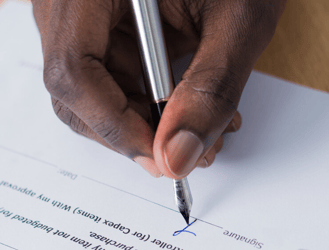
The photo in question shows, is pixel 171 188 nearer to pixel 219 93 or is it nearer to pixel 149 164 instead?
pixel 149 164

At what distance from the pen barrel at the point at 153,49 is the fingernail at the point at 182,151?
0.23 ft

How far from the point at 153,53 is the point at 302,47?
345 mm

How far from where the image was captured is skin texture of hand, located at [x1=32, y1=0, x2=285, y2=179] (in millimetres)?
417

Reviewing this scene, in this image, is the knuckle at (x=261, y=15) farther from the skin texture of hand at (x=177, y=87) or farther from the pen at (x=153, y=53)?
the pen at (x=153, y=53)

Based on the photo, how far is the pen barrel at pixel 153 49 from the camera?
1.43 feet

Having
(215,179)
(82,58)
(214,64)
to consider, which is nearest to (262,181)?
(215,179)

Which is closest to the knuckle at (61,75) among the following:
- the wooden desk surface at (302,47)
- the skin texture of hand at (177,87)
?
the skin texture of hand at (177,87)

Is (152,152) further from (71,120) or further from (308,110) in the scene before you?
(308,110)

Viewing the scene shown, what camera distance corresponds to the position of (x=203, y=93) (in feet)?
1.40

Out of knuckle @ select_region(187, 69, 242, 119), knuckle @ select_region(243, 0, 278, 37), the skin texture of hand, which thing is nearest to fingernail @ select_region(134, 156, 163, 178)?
the skin texture of hand

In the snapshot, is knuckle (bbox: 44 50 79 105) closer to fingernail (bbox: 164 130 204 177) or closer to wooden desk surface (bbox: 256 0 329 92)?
fingernail (bbox: 164 130 204 177)

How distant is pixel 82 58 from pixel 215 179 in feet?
0.85

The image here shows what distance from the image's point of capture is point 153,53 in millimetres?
441

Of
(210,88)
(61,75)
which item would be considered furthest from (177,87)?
(61,75)
